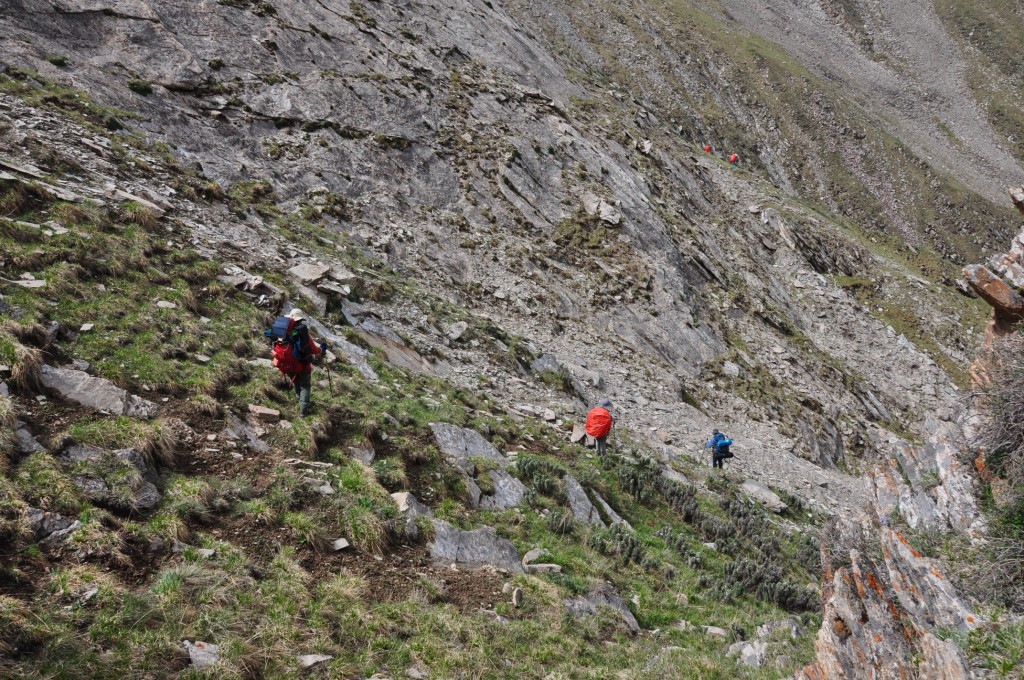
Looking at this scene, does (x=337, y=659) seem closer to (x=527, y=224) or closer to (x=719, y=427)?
(x=719, y=427)

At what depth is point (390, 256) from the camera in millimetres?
23375

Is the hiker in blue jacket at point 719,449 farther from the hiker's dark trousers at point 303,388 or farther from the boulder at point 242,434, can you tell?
the boulder at point 242,434

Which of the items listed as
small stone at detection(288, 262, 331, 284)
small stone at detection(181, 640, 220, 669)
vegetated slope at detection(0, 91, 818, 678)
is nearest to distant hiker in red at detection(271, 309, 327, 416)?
vegetated slope at detection(0, 91, 818, 678)

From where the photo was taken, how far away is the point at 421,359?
1772 centimetres

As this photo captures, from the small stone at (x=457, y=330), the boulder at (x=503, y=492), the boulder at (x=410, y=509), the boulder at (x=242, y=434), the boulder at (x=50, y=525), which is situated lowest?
the small stone at (x=457, y=330)

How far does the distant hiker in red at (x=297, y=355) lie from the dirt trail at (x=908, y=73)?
99765 mm

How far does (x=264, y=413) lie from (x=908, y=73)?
420ft

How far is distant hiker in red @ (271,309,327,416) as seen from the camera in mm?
10680

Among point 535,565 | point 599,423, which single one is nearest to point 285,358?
point 535,565

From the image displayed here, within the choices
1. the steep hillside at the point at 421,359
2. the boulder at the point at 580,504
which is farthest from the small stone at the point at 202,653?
the boulder at the point at 580,504

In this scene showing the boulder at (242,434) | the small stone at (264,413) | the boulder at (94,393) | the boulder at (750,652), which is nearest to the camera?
the boulder at (94,393)

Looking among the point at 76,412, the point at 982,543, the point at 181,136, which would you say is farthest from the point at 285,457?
the point at 181,136

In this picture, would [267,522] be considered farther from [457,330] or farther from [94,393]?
[457,330]

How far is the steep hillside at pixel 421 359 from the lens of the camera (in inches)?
282
